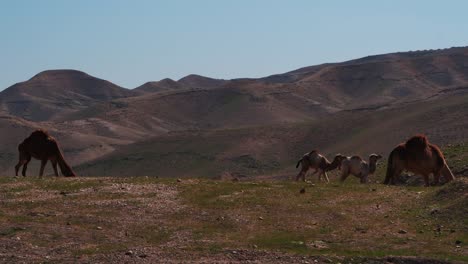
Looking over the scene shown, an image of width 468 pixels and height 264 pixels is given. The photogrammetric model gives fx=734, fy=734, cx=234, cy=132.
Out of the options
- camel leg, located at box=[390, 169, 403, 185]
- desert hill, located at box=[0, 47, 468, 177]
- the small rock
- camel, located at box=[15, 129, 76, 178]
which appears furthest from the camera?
desert hill, located at box=[0, 47, 468, 177]

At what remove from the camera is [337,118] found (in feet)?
325

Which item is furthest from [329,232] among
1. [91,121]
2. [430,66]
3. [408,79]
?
[430,66]

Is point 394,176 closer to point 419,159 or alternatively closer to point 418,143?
point 419,159

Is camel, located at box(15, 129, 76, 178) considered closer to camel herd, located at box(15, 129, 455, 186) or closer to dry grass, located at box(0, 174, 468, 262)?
camel herd, located at box(15, 129, 455, 186)

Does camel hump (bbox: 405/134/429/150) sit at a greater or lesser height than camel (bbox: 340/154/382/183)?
greater

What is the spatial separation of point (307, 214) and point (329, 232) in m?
1.92

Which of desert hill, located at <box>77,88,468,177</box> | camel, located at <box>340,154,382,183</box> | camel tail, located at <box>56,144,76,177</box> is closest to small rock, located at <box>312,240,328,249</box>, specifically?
camel, located at <box>340,154,382,183</box>

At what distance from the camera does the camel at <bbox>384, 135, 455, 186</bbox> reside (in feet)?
85.1

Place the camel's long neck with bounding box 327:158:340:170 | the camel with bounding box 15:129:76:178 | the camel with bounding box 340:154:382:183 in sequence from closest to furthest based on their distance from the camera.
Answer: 1. the camel with bounding box 15:129:76:178
2. the camel with bounding box 340:154:382:183
3. the camel's long neck with bounding box 327:158:340:170

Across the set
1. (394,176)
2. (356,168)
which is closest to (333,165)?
(356,168)

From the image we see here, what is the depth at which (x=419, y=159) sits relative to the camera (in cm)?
2592

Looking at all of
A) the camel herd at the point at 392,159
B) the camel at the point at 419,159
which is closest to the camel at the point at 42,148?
the camel herd at the point at 392,159

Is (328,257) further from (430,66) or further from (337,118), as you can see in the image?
(430,66)

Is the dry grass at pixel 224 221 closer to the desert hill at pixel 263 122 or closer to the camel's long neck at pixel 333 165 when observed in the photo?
the camel's long neck at pixel 333 165
